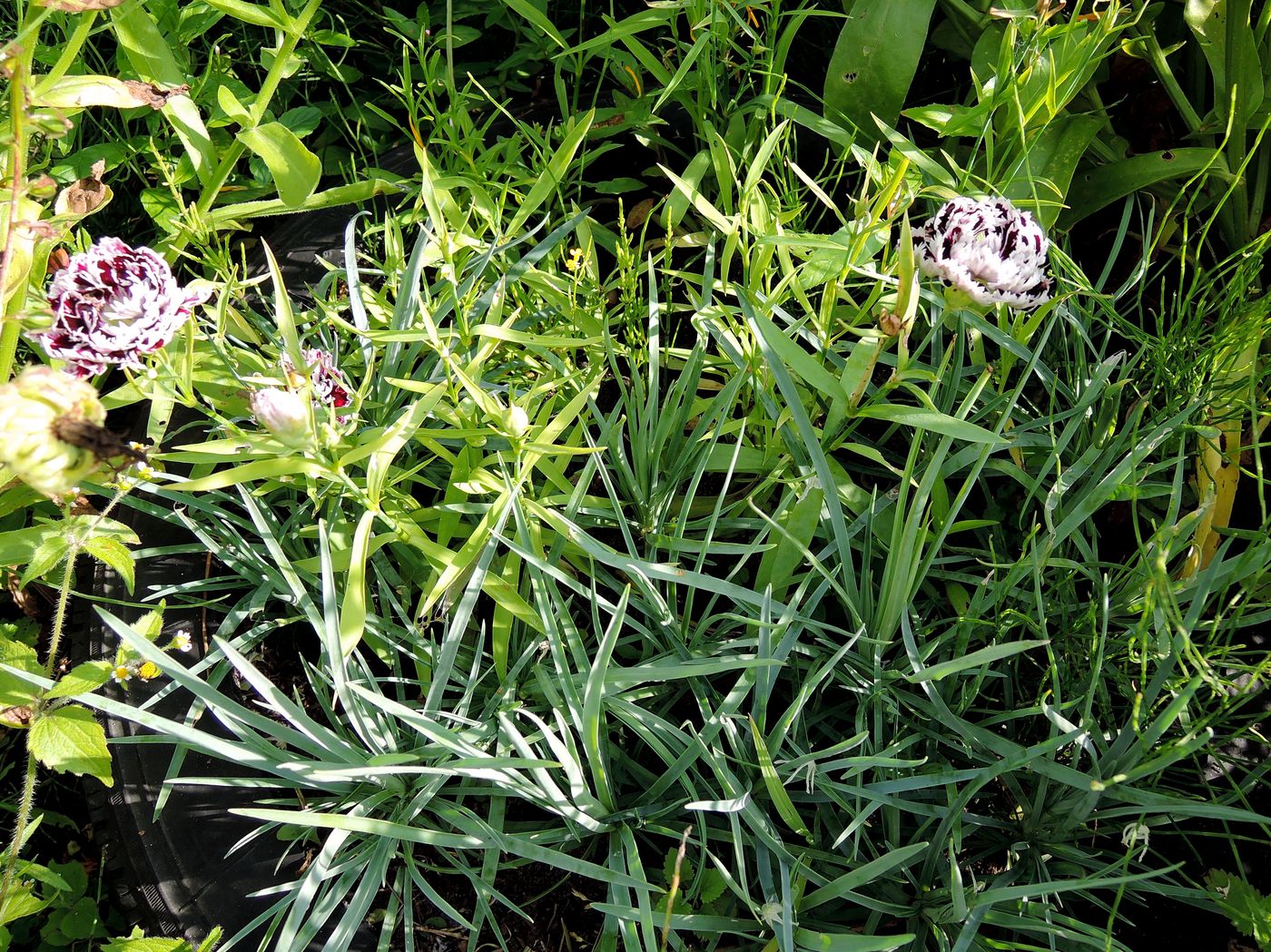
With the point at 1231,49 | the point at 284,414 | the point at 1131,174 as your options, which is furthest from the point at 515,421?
the point at 1231,49

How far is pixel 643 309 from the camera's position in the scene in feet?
3.15

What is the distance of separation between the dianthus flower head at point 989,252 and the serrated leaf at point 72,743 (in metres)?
0.76

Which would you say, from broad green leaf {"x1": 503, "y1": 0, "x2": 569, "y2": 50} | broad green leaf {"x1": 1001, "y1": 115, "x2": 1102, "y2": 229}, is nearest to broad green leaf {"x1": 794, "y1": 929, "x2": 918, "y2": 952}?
broad green leaf {"x1": 1001, "y1": 115, "x2": 1102, "y2": 229}

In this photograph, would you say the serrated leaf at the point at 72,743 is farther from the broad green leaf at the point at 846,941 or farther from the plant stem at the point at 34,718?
the broad green leaf at the point at 846,941

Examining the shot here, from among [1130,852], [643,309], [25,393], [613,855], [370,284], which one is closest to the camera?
[25,393]

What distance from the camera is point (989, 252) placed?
68 centimetres

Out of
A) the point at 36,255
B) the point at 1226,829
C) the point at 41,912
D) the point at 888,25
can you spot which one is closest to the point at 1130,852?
the point at 1226,829

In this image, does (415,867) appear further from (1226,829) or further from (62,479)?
(1226,829)

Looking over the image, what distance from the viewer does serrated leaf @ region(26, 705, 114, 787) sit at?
773mm

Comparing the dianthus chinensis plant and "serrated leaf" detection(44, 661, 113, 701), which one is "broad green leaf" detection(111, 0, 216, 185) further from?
"serrated leaf" detection(44, 661, 113, 701)

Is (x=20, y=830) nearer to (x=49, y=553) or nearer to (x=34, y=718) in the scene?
(x=34, y=718)

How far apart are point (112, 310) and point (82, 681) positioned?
1.03ft

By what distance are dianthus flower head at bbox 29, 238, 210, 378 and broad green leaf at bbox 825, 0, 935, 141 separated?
0.66 metres

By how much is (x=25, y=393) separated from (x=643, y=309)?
0.59 m
